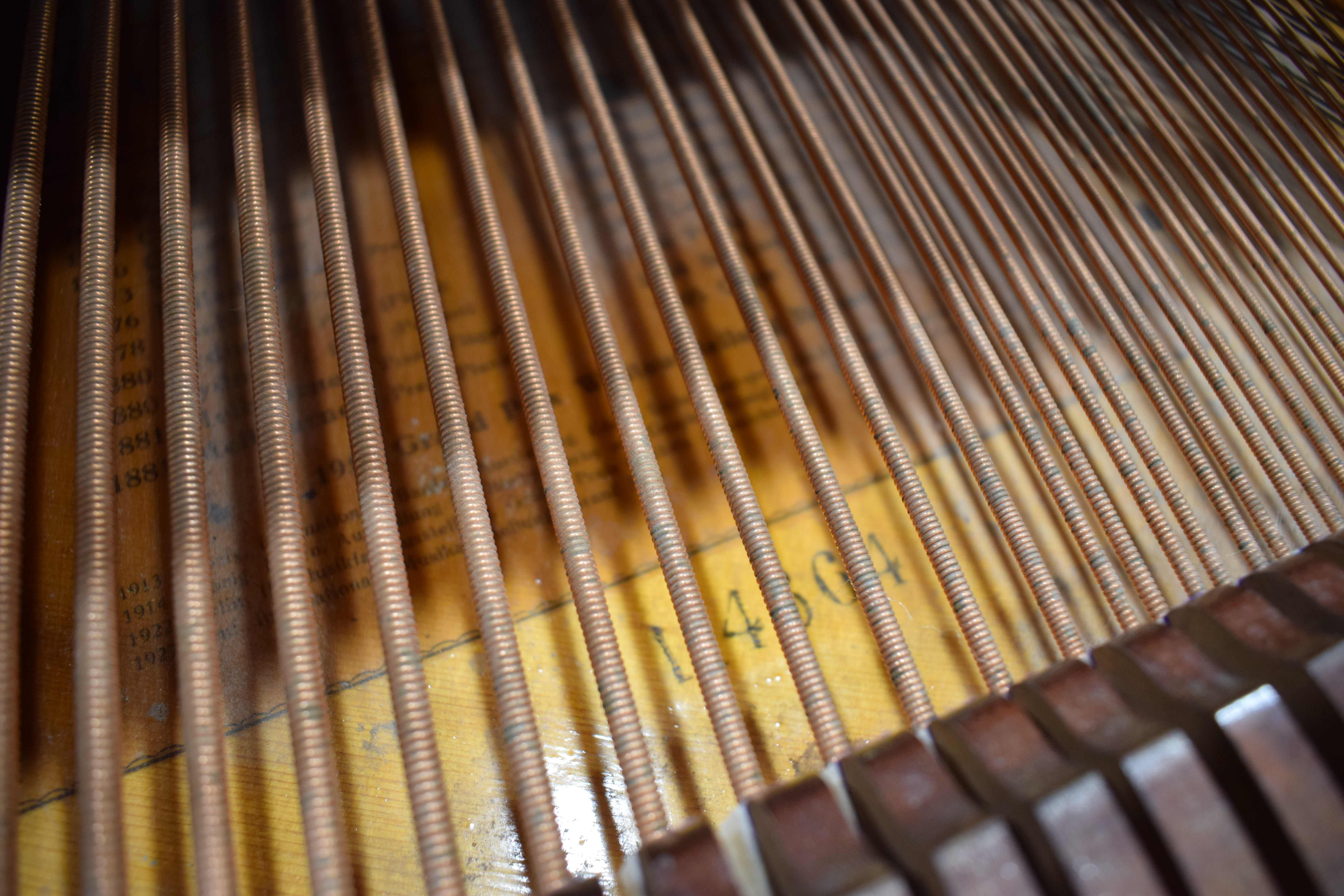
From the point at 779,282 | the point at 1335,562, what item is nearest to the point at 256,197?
the point at 779,282

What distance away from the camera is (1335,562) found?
2.61 ft

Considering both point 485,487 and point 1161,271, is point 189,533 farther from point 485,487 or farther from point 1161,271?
point 1161,271

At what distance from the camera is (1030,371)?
1.02 m

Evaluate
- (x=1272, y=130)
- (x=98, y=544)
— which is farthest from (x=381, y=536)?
(x=1272, y=130)

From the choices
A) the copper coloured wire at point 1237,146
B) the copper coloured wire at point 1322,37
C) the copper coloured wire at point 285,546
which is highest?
the copper coloured wire at point 1322,37

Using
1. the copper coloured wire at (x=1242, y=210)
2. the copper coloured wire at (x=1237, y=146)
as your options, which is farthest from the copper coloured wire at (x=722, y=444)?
the copper coloured wire at (x=1237, y=146)

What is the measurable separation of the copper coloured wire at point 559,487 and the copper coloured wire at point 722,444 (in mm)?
158

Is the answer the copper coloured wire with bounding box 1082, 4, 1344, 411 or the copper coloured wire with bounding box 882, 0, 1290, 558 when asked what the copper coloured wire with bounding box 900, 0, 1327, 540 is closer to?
the copper coloured wire with bounding box 882, 0, 1290, 558

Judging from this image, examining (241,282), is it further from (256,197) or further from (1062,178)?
(1062,178)

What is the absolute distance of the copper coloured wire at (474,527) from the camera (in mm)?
683

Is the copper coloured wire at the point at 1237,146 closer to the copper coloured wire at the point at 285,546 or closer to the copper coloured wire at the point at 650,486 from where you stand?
the copper coloured wire at the point at 650,486

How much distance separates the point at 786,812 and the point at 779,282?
0.82 metres

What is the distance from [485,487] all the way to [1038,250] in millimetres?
943

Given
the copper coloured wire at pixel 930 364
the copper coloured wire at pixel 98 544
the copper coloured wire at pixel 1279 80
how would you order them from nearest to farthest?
the copper coloured wire at pixel 98 544
the copper coloured wire at pixel 930 364
the copper coloured wire at pixel 1279 80
